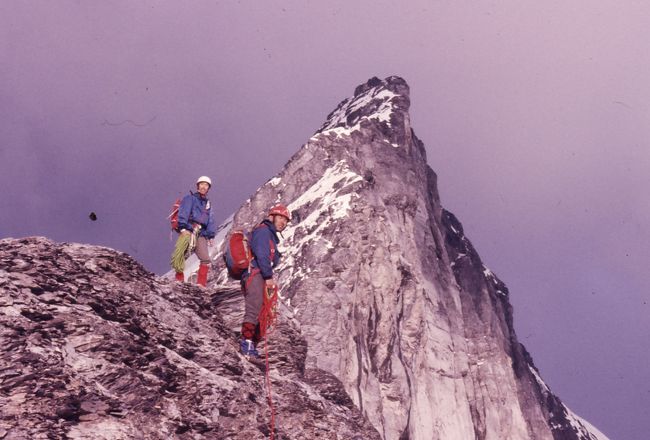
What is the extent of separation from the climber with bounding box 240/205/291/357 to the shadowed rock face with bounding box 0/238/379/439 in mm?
378

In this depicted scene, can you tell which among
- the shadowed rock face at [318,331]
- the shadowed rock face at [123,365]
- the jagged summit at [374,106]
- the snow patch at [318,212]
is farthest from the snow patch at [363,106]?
the shadowed rock face at [123,365]

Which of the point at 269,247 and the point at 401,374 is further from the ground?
the point at 401,374

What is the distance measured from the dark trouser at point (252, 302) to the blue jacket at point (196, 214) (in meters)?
4.78

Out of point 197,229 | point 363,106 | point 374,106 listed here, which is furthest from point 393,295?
point 363,106

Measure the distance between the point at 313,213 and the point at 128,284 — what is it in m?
39.3

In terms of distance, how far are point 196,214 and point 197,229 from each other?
15.0 inches

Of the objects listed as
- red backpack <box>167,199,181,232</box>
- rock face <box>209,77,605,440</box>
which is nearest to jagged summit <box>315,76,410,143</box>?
rock face <box>209,77,605,440</box>

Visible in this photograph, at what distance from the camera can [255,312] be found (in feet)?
37.3

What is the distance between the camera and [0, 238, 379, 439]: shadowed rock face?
735 centimetres

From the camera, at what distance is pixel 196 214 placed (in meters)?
15.9

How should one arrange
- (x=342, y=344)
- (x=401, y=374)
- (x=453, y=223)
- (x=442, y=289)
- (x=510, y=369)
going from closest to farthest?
(x=342, y=344), (x=401, y=374), (x=442, y=289), (x=510, y=369), (x=453, y=223)

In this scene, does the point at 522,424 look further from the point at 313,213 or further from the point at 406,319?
the point at 313,213

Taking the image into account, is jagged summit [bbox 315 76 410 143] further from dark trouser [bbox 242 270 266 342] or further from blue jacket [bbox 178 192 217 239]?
dark trouser [bbox 242 270 266 342]

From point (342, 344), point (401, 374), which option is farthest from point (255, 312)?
point (401, 374)
